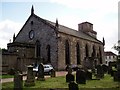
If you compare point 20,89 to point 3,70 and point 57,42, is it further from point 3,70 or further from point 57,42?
Answer: point 57,42

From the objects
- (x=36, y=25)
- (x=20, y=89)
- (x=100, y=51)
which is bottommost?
(x=20, y=89)

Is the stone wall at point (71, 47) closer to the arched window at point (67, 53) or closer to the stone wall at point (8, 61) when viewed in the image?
the arched window at point (67, 53)

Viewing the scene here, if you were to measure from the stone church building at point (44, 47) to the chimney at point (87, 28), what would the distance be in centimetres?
1290

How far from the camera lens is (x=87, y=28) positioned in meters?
61.3

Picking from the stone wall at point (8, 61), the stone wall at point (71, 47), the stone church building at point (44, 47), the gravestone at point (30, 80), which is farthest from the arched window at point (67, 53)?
the gravestone at point (30, 80)

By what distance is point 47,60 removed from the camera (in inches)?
1566

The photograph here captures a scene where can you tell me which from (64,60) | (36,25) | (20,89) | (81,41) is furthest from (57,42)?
(20,89)

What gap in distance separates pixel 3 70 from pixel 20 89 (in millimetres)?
16768

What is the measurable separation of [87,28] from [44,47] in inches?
947

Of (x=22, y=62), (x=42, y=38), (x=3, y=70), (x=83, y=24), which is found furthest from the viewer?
(x=83, y=24)

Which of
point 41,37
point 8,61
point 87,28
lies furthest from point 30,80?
point 87,28

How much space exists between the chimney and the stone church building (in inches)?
508

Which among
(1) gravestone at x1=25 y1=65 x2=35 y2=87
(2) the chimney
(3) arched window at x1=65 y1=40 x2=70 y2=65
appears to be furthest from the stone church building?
(1) gravestone at x1=25 y1=65 x2=35 y2=87

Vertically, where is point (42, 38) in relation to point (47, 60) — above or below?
above
